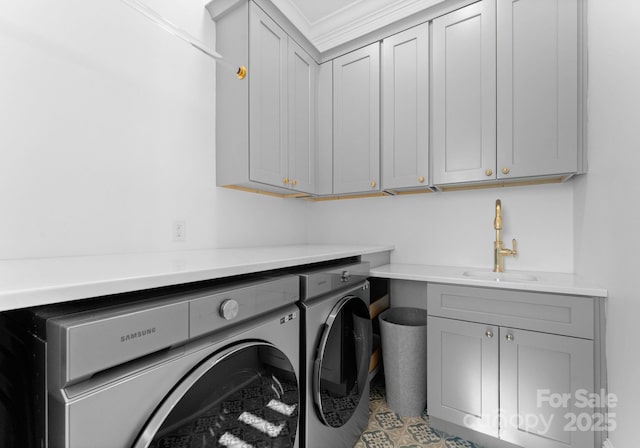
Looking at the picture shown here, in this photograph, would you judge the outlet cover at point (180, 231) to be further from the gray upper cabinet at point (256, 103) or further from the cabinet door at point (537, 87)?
the cabinet door at point (537, 87)

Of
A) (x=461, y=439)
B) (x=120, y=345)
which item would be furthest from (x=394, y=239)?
(x=120, y=345)

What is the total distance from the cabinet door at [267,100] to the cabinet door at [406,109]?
2.35ft

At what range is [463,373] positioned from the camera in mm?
1454

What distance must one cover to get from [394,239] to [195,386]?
1.80m

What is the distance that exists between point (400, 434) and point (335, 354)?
744mm

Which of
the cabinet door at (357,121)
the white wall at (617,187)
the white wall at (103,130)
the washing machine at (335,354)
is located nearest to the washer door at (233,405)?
the washing machine at (335,354)

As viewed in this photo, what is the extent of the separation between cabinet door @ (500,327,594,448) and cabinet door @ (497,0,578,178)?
869 millimetres

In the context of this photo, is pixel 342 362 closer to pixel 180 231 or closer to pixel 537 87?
pixel 180 231

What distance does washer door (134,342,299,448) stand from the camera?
63cm

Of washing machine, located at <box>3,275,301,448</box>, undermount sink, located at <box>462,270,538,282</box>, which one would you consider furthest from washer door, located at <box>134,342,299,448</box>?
undermount sink, located at <box>462,270,538,282</box>

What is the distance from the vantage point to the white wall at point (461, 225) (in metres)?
1.70

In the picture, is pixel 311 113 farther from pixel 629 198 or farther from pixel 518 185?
pixel 629 198

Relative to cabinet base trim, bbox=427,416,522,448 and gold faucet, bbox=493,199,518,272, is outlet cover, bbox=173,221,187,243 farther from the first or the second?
gold faucet, bbox=493,199,518,272

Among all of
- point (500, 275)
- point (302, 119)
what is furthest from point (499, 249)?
point (302, 119)
